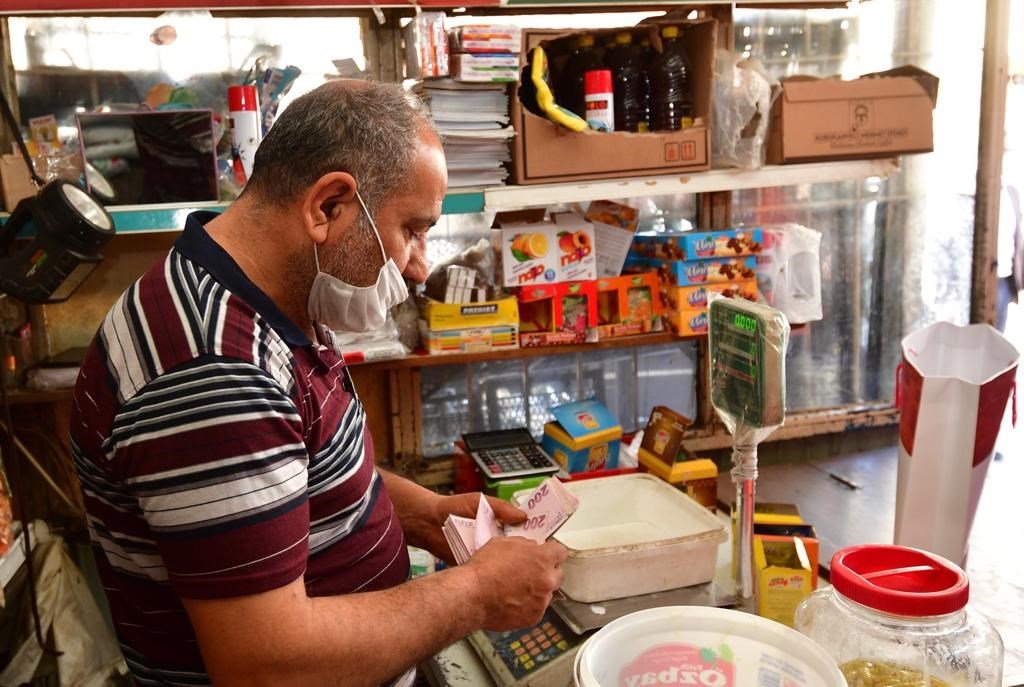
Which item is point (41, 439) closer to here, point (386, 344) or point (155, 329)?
point (386, 344)

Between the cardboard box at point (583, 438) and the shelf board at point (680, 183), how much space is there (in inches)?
22.5

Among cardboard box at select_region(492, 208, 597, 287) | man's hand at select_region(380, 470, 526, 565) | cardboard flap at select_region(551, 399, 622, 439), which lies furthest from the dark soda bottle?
man's hand at select_region(380, 470, 526, 565)

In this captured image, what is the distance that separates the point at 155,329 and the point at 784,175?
5.97 ft

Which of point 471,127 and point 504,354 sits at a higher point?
point 471,127

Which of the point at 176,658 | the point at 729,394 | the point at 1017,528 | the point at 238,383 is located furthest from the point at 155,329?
the point at 1017,528

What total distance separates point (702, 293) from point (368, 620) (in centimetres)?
163

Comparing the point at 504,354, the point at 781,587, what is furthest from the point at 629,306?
the point at 781,587

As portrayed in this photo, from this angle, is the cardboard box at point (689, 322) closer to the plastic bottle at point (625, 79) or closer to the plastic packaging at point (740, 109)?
the plastic packaging at point (740, 109)

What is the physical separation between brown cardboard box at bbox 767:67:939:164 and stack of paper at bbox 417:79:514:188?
733mm

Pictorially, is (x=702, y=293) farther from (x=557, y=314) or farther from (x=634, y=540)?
(x=634, y=540)

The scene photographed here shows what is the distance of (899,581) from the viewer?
→ 4.17ft

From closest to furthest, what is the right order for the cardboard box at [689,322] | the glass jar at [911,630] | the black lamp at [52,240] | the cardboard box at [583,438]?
the glass jar at [911,630] → the black lamp at [52,240] → the cardboard box at [583,438] → the cardboard box at [689,322]

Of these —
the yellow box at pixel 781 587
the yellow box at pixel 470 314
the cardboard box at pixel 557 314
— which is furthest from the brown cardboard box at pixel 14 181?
the yellow box at pixel 781 587

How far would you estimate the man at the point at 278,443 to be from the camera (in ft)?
3.17
